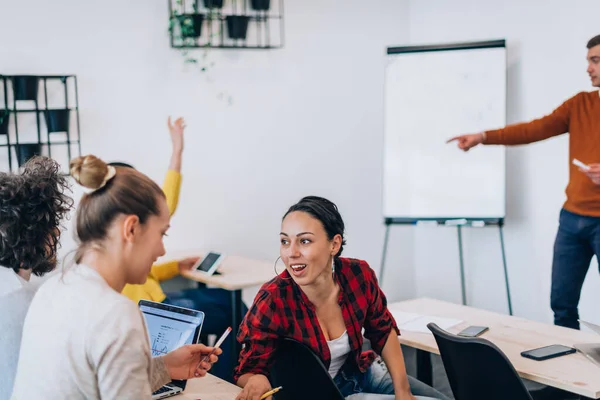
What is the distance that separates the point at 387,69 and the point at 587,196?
184cm

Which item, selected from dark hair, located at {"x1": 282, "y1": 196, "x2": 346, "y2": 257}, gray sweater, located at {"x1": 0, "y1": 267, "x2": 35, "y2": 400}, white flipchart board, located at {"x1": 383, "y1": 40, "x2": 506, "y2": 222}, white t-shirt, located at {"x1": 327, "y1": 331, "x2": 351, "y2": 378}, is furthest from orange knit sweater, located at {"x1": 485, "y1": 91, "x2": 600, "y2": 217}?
gray sweater, located at {"x1": 0, "y1": 267, "x2": 35, "y2": 400}

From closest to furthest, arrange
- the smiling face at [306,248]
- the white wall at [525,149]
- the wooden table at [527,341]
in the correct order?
the wooden table at [527,341], the smiling face at [306,248], the white wall at [525,149]

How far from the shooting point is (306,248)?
239 centimetres

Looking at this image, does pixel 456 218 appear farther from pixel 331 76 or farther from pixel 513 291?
pixel 331 76

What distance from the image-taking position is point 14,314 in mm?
1760

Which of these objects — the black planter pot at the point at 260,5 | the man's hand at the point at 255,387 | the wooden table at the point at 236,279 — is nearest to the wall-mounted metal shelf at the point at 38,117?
the wooden table at the point at 236,279

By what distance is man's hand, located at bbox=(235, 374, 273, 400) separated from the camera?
2.00 metres

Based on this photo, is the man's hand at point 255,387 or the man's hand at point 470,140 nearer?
the man's hand at point 255,387

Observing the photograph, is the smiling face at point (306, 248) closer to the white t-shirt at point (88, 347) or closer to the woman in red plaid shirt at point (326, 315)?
the woman in red plaid shirt at point (326, 315)

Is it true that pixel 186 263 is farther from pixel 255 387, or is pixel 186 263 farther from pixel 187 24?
pixel 255 387

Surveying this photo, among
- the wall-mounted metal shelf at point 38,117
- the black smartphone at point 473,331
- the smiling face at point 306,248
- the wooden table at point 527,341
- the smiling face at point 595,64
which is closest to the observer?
the wooden table at point 527,341

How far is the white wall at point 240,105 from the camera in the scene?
431 cm

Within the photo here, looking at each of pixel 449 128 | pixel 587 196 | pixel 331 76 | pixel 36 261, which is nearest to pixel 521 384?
pixel 36 261

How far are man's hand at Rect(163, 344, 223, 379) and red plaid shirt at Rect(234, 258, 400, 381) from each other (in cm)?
45
